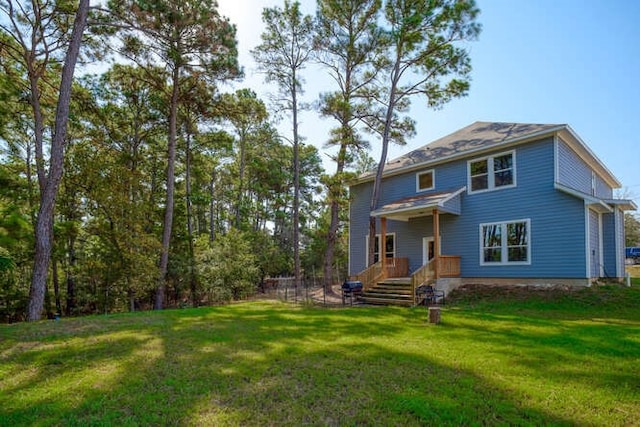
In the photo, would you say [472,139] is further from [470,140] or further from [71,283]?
[71,283]

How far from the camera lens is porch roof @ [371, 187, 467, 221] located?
40.7 feet

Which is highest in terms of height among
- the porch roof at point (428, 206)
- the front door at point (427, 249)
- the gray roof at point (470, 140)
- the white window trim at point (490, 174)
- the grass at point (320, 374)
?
the gray roof at point (470, 140)

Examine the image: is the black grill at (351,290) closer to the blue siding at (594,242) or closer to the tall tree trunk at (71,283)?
the blue siding at (594,242)

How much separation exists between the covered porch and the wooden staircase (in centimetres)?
16

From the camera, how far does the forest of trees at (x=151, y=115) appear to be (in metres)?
12.4

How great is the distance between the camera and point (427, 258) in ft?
47.7

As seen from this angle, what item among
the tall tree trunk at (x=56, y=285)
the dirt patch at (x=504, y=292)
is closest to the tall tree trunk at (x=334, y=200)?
the dirt patch at (x=504, y=292)

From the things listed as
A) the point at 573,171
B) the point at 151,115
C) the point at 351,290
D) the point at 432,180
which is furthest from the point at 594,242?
the point at 151,115

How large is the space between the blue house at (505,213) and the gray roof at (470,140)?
59 mm

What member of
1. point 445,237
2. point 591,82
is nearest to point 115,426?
point 445,237

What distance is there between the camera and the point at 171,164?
14633mm

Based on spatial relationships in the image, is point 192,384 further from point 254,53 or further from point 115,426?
point 254,53

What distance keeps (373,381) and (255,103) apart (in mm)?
14553

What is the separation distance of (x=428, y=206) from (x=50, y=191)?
11916 millimetres
